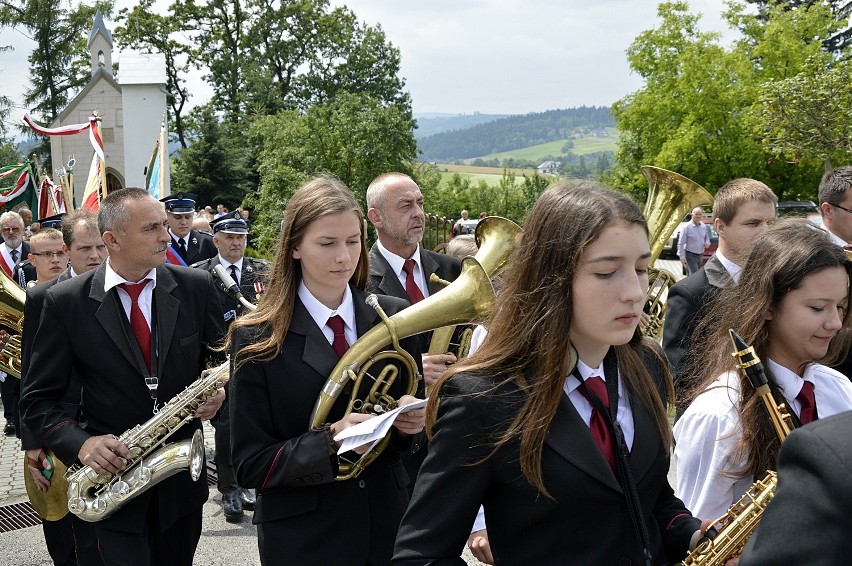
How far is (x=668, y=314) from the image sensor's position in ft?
15.4

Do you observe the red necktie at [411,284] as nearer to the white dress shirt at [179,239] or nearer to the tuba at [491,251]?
the tuba at [491,251]

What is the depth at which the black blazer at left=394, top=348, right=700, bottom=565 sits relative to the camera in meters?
2.06

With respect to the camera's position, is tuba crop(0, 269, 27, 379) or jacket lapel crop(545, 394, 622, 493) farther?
tuba crop(0, 269, 27, 379)

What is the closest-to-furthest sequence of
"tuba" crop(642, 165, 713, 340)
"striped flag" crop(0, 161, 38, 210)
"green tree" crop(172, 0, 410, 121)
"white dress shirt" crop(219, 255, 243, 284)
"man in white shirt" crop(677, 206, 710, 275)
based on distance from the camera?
"tuba" crop(642, 165, 713, 340)
"white dress shirt" crop(219, 255, 243, 284)
"man in white shirt" crop(677, 206, 710, 275)
"striped flag" crop(0, 161, 38, 210)
"green tree" crop(172, 0, 410, 121)

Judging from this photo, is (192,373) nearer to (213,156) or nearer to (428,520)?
(428,520)

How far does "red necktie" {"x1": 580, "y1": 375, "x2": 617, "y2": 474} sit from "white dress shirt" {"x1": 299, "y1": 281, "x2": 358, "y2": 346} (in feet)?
4.51

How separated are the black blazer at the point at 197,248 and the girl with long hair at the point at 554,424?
26.3ft

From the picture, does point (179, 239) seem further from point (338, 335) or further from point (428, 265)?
point (338, 335)

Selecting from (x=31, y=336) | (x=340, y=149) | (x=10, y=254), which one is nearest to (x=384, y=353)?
(x=31, y=336)

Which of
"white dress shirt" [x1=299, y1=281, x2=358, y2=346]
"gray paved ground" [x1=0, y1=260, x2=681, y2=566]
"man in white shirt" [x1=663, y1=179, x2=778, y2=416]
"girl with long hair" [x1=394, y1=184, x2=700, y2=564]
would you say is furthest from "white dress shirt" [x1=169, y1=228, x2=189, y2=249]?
"girl with long hair" [x1=394, y1=184, x2=700, y2=564]

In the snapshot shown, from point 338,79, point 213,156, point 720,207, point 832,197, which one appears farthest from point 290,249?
point 338,79

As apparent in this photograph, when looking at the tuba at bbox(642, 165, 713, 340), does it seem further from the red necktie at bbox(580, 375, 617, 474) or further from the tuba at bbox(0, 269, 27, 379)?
the tuba at bbox(0, 269, 27, 379)

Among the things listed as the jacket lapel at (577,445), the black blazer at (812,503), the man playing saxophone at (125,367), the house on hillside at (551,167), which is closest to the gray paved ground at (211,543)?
the man playing saxophone at (125,367)

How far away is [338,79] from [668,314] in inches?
1795
